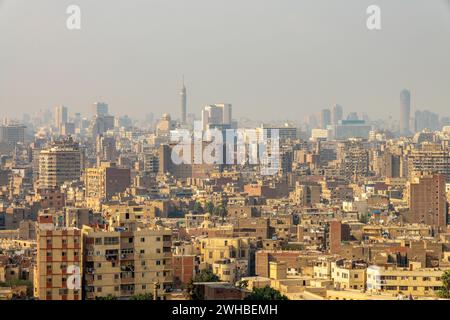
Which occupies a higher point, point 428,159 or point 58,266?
point 428,159

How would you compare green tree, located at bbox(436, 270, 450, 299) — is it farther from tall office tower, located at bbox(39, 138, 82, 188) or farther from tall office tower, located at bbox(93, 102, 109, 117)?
tall office tower, located at bbox(39, 138, 82, 188)

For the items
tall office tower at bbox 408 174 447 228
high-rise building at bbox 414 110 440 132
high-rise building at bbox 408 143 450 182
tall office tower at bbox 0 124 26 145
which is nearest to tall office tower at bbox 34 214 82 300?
tall office tower at bbox 408 174 447 228

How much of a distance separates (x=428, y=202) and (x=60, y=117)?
831 cm

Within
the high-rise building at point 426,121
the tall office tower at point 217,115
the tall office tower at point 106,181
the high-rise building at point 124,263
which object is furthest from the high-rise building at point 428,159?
the high-rise building at point 124,263

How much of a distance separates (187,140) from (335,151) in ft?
10.6

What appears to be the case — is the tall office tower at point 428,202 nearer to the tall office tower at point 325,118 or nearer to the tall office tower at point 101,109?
the tall office tower at point 325,118

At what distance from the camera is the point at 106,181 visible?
76.0 feet

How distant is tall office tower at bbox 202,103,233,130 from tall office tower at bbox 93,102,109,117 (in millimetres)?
1678

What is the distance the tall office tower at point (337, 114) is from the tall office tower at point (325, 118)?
8 cm

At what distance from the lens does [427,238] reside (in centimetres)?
1476

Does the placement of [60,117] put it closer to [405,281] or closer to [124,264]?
[405,281]

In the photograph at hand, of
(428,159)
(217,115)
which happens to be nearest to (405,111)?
(428,159)
